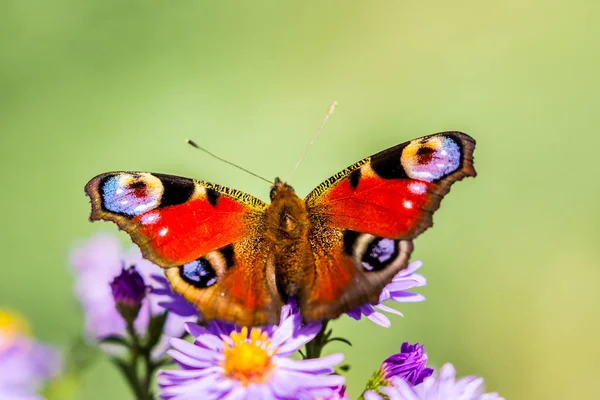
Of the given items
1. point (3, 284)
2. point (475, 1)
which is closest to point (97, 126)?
point (3, 284)

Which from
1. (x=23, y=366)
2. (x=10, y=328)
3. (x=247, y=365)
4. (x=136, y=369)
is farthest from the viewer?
(x=10, y=328)

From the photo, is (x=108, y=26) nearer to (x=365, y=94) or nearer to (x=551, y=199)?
(x=365, y=94)

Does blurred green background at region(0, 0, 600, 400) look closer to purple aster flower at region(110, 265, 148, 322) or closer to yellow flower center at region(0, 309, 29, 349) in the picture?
yellow flower center at region(0, 309, 29, 349)

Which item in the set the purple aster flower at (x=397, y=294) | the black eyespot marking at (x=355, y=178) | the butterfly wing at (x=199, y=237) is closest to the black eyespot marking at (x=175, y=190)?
the butterfly wing at (x=199, y=237)

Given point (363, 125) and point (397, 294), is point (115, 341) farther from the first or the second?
point (363, 125)

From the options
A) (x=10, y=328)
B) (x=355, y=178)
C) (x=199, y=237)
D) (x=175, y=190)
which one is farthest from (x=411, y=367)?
(x=10, y=328)

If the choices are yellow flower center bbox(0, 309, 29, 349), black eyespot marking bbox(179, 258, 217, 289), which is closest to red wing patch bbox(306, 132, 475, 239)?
black eyespot marking bbox(179, 258, 217, 289)

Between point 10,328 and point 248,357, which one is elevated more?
point 248,357
